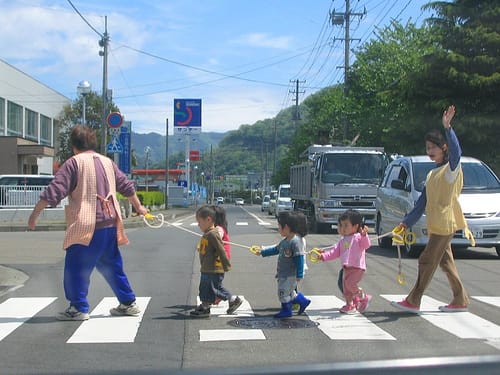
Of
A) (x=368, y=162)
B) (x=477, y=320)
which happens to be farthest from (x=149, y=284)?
(x=368, y=162)

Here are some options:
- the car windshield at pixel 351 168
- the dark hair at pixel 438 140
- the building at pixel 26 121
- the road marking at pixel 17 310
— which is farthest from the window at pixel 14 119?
the dark hair at pixel 438 140

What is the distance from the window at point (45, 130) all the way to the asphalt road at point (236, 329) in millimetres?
45731

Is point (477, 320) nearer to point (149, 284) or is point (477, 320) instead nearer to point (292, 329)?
point (292, 329)

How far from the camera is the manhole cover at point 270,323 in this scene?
6906 mm

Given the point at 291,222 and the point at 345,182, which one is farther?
the point at 345,182

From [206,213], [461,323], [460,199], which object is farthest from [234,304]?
[460,199]

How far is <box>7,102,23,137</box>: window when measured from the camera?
4694cm

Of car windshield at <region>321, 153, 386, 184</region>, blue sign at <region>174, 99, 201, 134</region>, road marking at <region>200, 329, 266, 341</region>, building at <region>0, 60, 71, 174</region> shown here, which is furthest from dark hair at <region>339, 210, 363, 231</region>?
blue sign at <region>174, 99, 201, 134</region>

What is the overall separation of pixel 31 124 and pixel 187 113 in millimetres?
11772

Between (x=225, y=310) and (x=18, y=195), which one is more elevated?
(x=18, y=195)

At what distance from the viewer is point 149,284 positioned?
32.1 ft

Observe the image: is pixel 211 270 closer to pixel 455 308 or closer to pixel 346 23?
pixel 455 308

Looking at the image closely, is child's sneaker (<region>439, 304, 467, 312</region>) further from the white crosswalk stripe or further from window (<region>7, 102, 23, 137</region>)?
window (<region>7, 102, 23, 137</region>)

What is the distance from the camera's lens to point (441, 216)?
728 centimetres
